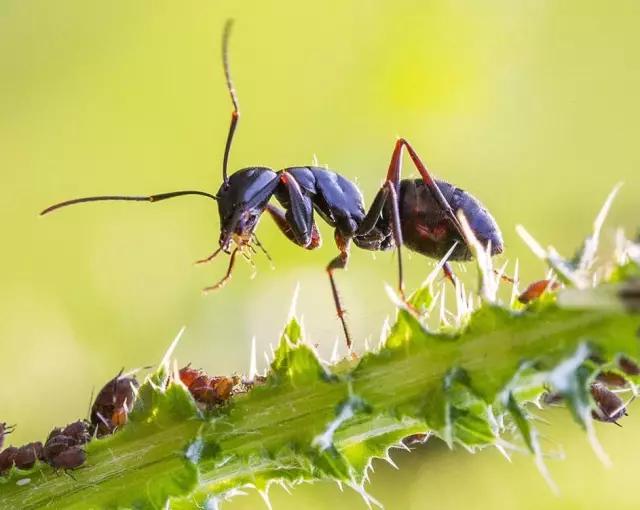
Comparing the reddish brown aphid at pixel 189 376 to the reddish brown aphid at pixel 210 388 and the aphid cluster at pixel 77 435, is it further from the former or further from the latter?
the aphid cluster at pixel 77 435

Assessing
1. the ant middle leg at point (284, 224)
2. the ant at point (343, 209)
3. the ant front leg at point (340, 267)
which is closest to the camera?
the ant front leg at point (340, 267)

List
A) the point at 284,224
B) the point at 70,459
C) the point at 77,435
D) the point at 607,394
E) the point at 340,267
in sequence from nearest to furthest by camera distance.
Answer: the point at 607,394 < the point at 70,459 < the point at 77,435 < the point at 340,267 < the point at 284,224

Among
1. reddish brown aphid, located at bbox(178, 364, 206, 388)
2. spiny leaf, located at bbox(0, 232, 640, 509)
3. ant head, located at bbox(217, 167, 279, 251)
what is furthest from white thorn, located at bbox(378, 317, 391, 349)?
ant head, located at bbox(217, 167, 279, 251)

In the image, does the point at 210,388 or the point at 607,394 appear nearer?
A: the point at 607,394

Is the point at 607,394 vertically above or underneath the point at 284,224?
underneath

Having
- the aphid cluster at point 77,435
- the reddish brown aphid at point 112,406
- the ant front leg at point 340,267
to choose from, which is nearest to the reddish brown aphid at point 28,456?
the aphid cluster at point 77,435

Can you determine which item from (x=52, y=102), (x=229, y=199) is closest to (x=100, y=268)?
(x=52, y=102)

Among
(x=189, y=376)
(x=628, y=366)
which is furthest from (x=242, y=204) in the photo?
(x=628, y=366)

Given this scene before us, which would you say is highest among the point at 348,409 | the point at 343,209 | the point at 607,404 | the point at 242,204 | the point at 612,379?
the point at 242,204

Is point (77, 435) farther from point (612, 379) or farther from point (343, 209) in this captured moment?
point (343, 209)
